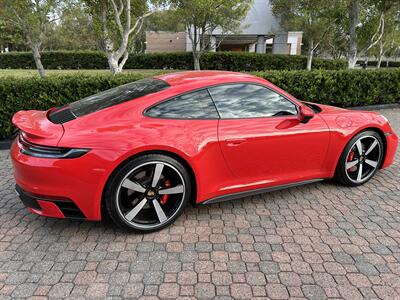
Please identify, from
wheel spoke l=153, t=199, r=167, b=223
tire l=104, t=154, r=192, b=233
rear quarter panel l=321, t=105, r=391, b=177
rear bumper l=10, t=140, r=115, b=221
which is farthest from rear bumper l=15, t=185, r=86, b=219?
rear quarter panel l=321, t=105, r=391, b=177

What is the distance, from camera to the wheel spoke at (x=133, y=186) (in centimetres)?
268

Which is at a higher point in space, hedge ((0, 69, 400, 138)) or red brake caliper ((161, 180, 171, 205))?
hedge ((0, 69, 400, 138))

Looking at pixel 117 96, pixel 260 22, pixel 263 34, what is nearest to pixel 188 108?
pixel 117 96

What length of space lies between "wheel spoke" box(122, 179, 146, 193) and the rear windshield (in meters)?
0.77

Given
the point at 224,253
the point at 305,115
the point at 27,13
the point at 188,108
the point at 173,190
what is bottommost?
the point at 224,253

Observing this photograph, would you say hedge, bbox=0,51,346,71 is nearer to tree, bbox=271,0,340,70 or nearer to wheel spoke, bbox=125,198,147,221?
tree, bbox=271,0,340,70

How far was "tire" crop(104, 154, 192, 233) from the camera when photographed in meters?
2.66

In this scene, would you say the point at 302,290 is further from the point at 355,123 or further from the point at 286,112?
the point at 355,123

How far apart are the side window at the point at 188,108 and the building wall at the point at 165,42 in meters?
34.2

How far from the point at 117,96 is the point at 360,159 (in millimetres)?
2978

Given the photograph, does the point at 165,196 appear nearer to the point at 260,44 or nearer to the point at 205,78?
the point at 205,78

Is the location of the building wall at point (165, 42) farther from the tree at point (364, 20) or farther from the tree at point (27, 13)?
the tree at point (364, 20)

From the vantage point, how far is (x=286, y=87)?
23.4ft

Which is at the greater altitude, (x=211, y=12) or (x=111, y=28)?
(x=211, y=12)
